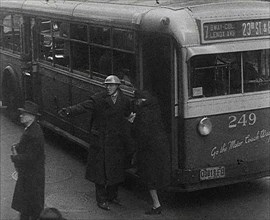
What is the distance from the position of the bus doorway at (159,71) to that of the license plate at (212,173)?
2.12 feet

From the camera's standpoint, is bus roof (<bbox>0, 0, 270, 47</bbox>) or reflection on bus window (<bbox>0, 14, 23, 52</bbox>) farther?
reflection on bus window (<bbox>0, 14, 23, 52</bbox>)

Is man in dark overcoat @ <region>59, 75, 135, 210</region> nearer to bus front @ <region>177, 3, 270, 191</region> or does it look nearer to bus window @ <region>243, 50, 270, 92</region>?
bus front @ <region>177, 3, 270, 191</region>

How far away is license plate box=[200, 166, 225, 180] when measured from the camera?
8.34 m

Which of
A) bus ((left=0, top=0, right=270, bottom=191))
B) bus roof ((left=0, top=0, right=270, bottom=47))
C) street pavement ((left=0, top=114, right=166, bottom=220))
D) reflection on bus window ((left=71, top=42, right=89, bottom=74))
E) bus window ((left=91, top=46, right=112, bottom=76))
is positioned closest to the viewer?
bus roof ((left=0, top=0, right=270, bottom=47))

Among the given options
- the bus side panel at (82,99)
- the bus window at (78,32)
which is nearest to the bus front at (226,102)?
the bus side panel at (82,99)

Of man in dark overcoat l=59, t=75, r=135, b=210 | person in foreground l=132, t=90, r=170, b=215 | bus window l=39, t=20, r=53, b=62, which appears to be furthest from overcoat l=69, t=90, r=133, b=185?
bus window l=39, t=20, r=53, b=62

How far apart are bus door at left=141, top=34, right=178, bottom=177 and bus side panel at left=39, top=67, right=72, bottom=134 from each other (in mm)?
2703

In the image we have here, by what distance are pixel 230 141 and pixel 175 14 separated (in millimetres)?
1734

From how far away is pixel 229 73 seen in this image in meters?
8.54

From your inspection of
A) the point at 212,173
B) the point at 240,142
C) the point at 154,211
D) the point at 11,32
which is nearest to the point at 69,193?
the point at 154,211

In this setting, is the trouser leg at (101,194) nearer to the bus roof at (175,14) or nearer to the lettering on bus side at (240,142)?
the lettering on bus side at (240,142)

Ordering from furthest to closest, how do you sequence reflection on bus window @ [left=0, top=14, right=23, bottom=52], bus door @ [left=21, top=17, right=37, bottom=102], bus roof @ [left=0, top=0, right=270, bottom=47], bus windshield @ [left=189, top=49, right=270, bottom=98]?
reflection on bus window @ [left=0, top=14, right=23, bottom=52] < bus door @ [left=21, top=17, right=37, bottom=102] < bus windshield @ [left=189, top=49, right=270, bottom=98] < bus roof @ [left=0, top=0, right=270, bottom=47]

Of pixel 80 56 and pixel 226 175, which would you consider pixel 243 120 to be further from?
pixel 80 56

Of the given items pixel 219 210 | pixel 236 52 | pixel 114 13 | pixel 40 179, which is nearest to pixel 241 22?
pixel 236 52
